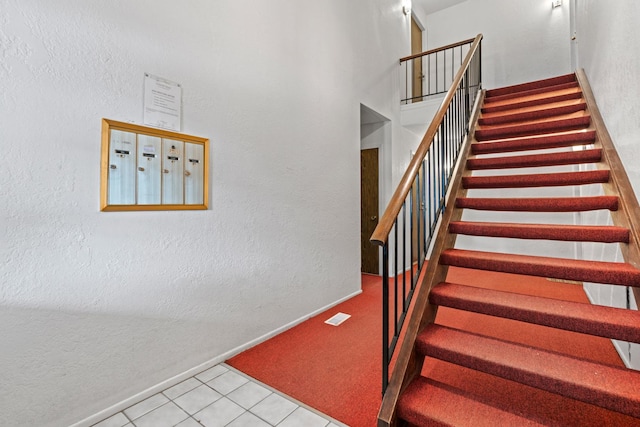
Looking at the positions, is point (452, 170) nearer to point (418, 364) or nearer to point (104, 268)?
point (418, 364)

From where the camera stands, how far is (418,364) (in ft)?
5.56

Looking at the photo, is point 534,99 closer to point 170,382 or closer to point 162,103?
point 162,103

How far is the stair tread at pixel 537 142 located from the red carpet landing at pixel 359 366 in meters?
1.67

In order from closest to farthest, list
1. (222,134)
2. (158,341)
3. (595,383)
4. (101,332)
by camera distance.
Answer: (595,383) < (101,332) < (158,341) < (222,134)

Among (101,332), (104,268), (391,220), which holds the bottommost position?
(101,332)

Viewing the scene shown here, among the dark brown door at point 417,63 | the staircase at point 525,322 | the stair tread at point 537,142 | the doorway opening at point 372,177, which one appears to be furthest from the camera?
the dark brown door at point 417,63

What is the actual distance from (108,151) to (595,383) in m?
2.60

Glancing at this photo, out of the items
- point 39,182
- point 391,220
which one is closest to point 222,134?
point 39,182

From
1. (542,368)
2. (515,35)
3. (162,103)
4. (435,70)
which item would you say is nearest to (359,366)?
(542,368)

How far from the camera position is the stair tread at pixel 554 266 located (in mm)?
1627

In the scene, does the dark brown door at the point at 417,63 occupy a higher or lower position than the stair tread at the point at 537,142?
higher

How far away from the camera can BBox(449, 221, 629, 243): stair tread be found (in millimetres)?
1842

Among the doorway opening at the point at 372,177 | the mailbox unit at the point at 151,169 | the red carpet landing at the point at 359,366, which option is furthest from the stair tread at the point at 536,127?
the mailbox unit at the point at 151,169

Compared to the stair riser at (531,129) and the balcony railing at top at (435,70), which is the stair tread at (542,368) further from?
the balcony railing at top at (435,70)
